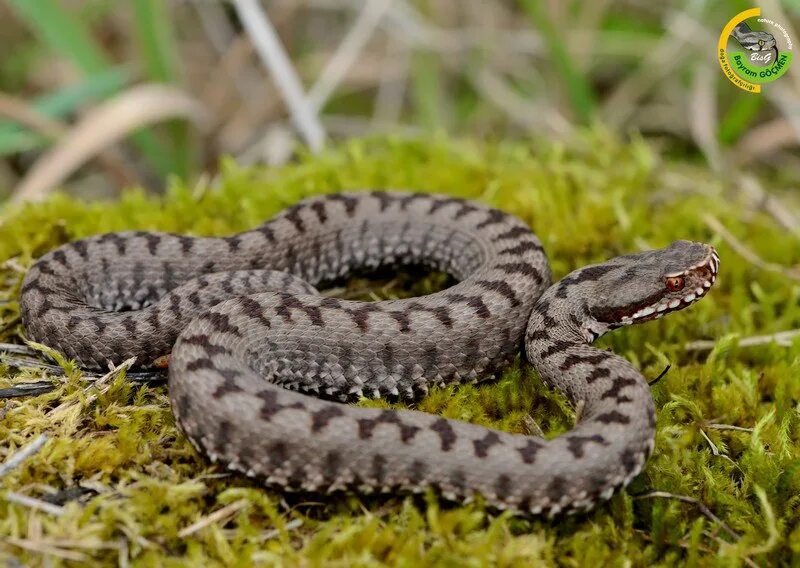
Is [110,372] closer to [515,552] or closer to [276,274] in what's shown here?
[276,274]

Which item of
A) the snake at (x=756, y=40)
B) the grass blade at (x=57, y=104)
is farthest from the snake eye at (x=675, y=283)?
the grass blade at (x=57, y=104)

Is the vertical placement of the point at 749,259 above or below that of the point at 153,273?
below

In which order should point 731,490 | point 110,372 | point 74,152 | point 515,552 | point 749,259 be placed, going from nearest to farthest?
point 515,552 → point 731,490 → point 110,372 → point 749,259 → point 74,152

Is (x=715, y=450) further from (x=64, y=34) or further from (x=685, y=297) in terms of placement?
(x=64, y=34)

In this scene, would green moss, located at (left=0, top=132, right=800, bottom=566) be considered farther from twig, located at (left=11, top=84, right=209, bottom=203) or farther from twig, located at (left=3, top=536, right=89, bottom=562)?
twig, located at (left=11, top=84, right=209, bottom=203)

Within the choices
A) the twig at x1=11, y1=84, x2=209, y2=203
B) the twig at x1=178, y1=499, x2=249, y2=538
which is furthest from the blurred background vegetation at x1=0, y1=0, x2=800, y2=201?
the twig at x1=178, y1=499, x2=249, y2=538

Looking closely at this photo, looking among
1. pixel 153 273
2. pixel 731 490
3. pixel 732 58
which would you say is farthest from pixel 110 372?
pixel 732 58

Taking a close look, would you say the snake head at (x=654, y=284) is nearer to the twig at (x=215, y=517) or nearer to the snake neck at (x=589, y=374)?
the snake neck at (x=589, y=374)
